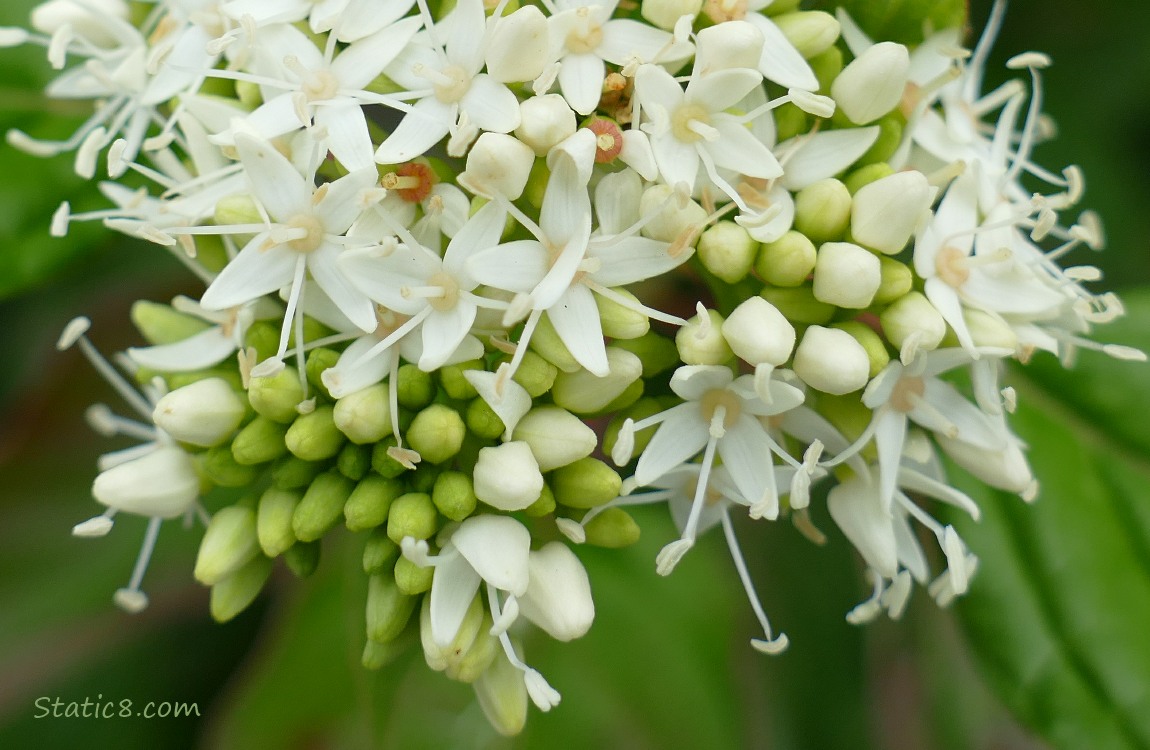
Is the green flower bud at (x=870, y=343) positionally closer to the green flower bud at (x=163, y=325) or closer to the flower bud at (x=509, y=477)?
the flower bud at (x=509, y=477)

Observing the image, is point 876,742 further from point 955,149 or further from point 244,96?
point 244,96

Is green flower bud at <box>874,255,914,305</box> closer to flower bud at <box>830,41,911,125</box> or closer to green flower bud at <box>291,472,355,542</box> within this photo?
flower bud at <box>830,41,911,125</box>

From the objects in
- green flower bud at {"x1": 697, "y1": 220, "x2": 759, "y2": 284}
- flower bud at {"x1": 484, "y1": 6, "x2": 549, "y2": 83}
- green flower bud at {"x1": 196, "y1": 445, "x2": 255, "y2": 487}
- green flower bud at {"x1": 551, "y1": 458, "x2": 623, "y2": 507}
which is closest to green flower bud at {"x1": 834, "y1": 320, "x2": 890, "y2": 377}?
green flower bud at {"x1": 697, "y1": 220, "x2": 759, "y2": 284}

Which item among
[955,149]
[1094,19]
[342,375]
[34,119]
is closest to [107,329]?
[34,119]

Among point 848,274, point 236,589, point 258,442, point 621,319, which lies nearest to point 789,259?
point 848,274

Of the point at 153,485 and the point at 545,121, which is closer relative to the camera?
the point at 545,121

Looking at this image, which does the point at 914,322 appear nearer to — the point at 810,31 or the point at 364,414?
the point at 810,31
